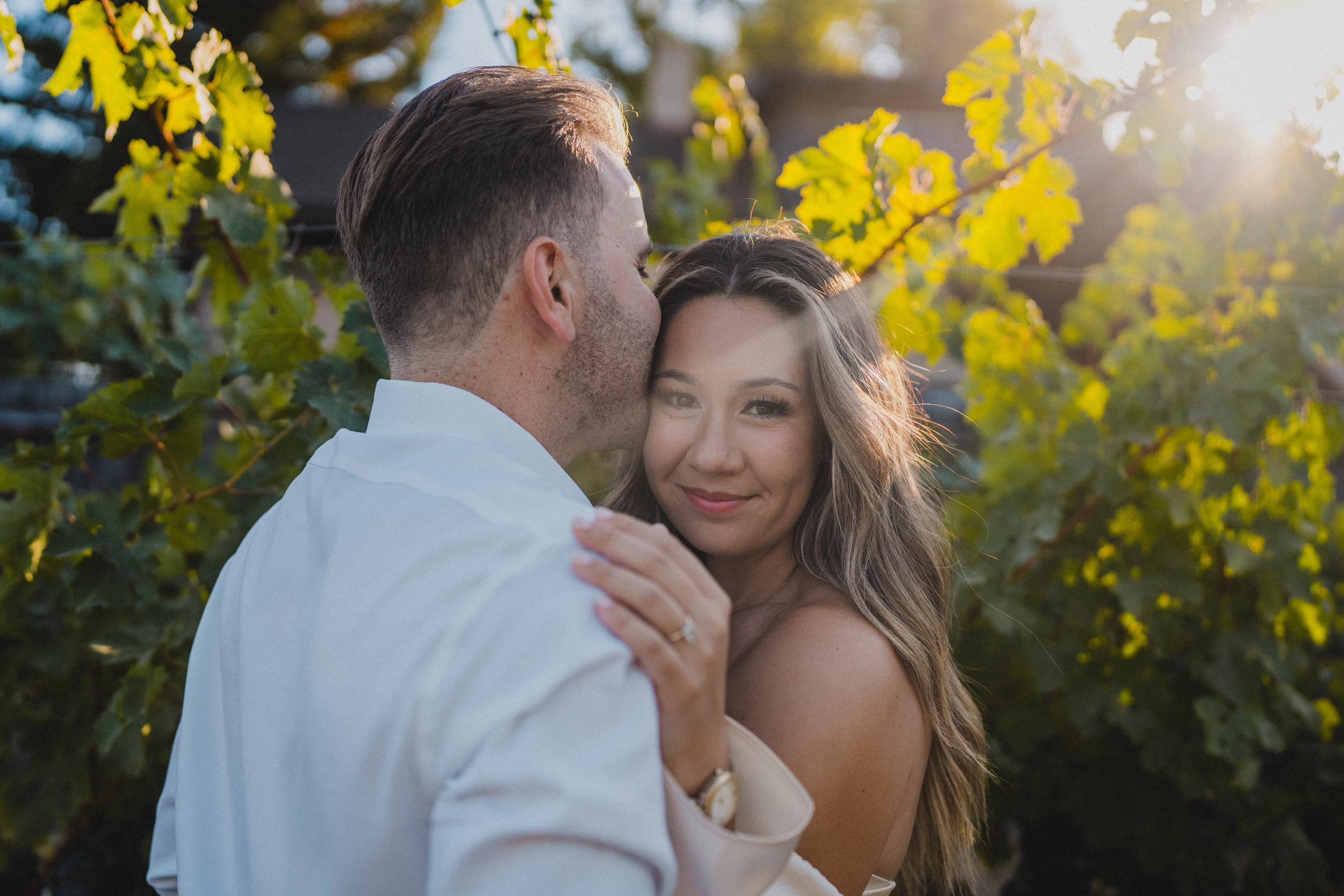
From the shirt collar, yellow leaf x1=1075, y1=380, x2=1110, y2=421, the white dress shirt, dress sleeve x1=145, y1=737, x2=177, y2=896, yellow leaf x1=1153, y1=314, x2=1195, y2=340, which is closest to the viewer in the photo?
the white dress shirt

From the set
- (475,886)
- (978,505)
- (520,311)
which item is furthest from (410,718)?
(978,505)

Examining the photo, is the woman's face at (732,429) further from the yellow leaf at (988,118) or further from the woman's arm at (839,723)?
the yellow leaf at (988,118)

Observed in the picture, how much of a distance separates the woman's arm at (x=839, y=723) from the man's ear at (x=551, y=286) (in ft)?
2.36

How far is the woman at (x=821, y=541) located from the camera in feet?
5.71

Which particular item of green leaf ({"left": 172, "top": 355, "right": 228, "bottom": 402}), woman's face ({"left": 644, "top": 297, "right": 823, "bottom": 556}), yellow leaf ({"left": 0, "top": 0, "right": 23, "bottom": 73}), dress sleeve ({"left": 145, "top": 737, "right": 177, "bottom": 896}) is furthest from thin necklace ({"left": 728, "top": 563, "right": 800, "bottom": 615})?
yellow leaf ({"left": 0, "top": 0, "right": 23, "bottom": 73})

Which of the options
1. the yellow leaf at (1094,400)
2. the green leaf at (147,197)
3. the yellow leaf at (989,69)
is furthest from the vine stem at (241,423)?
the yellow leaf at (1094,400)

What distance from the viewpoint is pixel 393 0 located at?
57.4 feet

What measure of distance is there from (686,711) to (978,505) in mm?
2879

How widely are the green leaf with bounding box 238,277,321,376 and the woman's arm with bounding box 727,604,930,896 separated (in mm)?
1309

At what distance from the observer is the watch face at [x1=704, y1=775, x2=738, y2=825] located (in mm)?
1138

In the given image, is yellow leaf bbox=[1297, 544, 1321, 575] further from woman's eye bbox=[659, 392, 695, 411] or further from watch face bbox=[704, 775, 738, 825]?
watch face bbox=[704, 775, 738, 825]

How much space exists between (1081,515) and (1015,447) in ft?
1.47

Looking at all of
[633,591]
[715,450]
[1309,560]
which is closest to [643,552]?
[633,591]

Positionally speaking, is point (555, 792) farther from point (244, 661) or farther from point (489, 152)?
point (489, 152)
